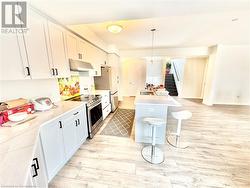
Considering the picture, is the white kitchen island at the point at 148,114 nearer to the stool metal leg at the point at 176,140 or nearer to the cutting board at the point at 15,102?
the stool metal leg at the point at 176,140

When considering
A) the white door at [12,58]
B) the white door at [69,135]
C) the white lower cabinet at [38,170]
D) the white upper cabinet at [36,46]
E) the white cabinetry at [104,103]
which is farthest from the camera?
the white cabinetry at [104,103]

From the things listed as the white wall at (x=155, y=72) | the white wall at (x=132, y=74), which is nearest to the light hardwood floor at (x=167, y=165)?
the white wall at (x=155, y=72)

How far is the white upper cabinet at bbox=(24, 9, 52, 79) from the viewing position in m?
1.65

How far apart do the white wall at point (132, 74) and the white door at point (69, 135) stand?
5.47 m

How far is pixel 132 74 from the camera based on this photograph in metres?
7.66

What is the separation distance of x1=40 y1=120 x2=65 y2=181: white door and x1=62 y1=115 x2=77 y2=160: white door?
0.30 ft

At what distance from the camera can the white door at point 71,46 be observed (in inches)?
97.0

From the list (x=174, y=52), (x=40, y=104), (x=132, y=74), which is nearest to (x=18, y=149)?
(x=40, y=104)

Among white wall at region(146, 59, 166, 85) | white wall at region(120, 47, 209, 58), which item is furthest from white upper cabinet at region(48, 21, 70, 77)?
white wall at region(146, 59, 166, 85)

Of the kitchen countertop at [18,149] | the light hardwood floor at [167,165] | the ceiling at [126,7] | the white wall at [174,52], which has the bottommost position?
the light hardwood floor at [167,165]

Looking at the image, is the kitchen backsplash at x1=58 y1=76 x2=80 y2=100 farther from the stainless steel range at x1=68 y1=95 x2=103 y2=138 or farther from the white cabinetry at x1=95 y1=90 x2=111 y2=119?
the white cabinetry at x1=95 y1=90 x2=111 y2=119

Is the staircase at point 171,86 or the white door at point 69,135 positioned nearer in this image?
the white door at point 69,135

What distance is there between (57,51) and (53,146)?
1.64 meters

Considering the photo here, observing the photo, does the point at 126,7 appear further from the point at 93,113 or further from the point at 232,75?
the point at 232,75
